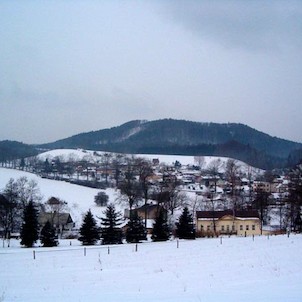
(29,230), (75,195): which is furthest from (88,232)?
(75,195)

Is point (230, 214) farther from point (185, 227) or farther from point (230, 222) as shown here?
point (185, 227)

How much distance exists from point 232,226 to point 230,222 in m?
0.57

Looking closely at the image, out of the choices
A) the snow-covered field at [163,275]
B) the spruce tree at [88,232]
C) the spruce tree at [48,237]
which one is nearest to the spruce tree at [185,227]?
the spruce tree at [88,232]

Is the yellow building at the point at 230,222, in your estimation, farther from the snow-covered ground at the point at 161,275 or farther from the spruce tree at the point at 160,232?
the snow-covered ground at the point at 161,275

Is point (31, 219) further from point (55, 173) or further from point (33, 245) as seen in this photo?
point (55, 173)

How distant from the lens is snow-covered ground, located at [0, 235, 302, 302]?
34.6ft

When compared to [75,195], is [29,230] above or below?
below

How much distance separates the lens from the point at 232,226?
4459 centimetres

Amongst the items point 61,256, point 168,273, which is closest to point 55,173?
point 61,256

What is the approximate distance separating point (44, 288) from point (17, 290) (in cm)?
86

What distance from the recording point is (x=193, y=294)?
10.6 m

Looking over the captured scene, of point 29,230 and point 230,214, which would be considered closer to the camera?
point 29,230

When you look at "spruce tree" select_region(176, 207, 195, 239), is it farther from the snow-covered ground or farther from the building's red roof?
the building's red roof

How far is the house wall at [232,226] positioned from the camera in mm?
44188
